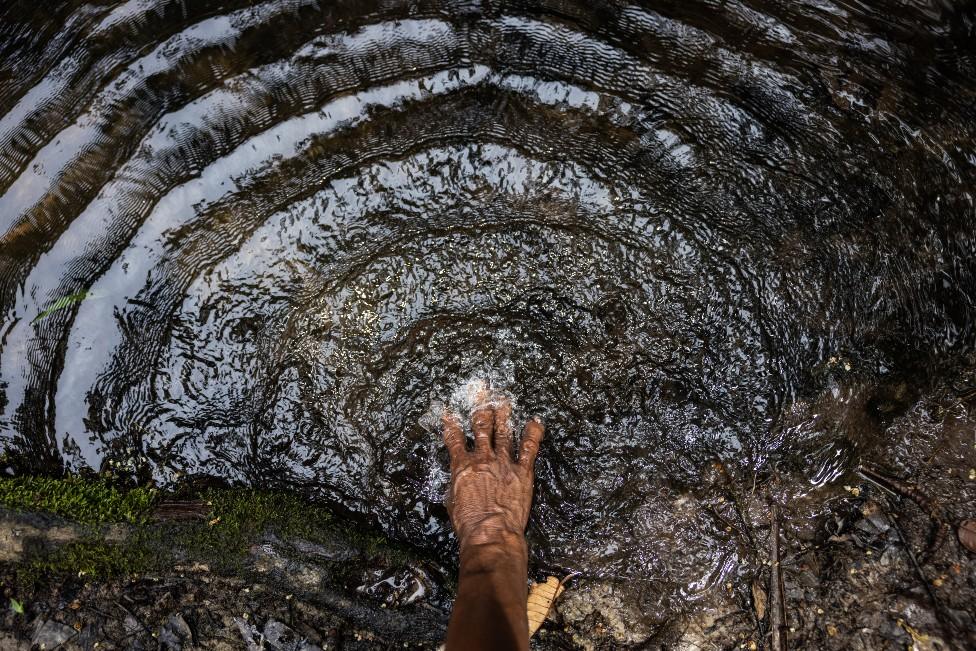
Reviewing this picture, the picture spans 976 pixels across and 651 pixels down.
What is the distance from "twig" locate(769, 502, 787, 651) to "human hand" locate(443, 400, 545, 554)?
1172 millimetres

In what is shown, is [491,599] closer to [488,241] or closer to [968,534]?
[488,241]

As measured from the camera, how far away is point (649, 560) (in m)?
2.61

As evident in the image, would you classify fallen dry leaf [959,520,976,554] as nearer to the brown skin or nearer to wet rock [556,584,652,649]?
wet rock [556,584,652,649]

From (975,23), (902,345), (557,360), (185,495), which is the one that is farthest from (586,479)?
(975,23)

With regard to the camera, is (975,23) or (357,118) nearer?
(975,23)

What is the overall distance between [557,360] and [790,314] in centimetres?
119

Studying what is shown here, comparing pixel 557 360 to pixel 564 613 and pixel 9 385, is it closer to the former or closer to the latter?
pixel 564 613

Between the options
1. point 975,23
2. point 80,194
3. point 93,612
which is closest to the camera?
point 93,612

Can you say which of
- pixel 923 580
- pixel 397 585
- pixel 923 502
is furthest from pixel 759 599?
pixel 397 585

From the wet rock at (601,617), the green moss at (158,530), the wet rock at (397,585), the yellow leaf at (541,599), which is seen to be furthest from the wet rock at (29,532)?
the wet rock at (601,617)

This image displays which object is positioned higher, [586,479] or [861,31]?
[861,31]

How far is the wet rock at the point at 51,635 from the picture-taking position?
2.40m

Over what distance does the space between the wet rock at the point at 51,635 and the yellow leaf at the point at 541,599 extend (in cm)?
207

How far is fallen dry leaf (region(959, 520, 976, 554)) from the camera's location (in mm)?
2439
